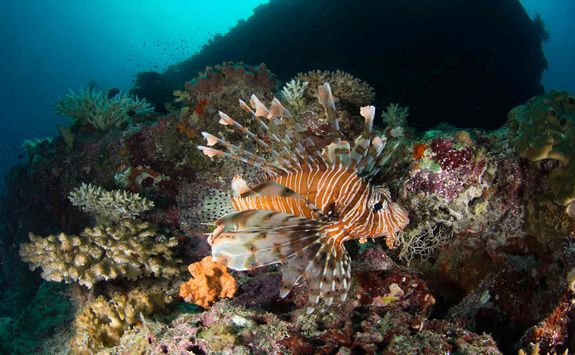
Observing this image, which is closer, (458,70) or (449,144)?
(449,144)

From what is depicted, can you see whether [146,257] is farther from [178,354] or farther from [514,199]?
[514,199]

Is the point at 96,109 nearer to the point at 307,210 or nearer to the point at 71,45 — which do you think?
the point at 307,210

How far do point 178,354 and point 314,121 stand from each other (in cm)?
359

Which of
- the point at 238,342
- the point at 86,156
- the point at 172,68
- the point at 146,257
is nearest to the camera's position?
the point at 238,342

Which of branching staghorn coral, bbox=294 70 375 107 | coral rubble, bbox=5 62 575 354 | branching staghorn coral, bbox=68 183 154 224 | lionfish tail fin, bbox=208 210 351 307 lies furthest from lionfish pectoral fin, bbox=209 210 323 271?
branching staghorn coral, bbox=294 70 375 107

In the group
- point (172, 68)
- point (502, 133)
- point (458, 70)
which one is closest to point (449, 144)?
point (502, 133)

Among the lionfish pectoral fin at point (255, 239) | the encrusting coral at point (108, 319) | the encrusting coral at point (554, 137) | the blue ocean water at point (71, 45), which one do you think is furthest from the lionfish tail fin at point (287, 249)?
the blue ocean water at point (71, 45)

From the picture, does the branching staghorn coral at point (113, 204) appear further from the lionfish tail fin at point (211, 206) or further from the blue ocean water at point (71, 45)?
the blue ocean water at point (71, 45)

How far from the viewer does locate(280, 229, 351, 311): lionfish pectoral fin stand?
2.52 meters

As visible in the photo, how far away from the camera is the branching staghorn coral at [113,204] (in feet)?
16.0

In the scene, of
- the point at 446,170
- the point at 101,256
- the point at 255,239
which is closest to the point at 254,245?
the point at 255,239

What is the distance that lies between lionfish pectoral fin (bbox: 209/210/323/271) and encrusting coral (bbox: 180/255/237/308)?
1.49m

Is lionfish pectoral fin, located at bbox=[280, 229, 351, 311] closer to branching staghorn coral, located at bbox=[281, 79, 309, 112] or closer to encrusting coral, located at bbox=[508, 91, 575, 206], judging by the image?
encrusting coral, located at bbox=[508, 91, 575, 206]

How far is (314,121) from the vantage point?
5.08m
